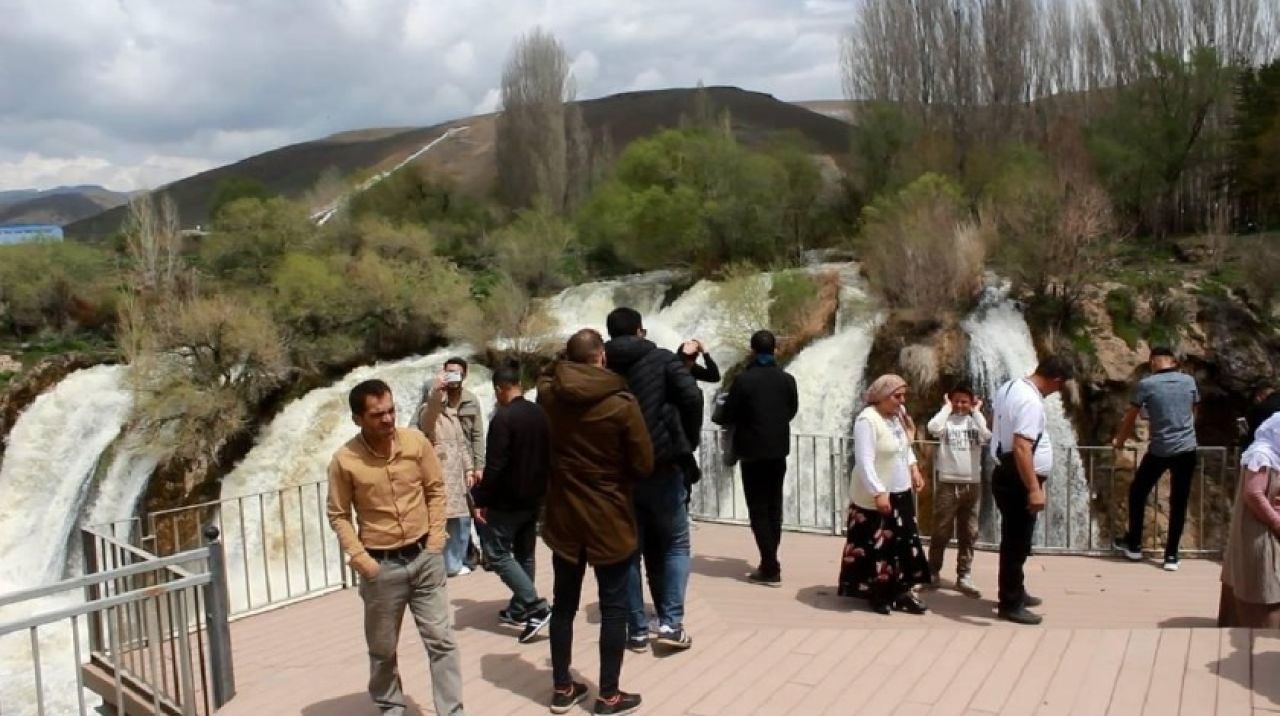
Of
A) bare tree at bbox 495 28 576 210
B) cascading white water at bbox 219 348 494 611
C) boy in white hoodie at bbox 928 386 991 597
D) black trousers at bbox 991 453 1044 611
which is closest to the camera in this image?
black trousers at bbox 991 453 1044 611

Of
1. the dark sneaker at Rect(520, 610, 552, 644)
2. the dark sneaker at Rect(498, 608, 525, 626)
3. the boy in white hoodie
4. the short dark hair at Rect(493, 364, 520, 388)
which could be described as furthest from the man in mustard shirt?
the boy in white hoodie

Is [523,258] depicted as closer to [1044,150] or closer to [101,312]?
[101,312]

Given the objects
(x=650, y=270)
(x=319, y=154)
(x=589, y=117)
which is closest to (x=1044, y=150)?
(x=650, y=270)

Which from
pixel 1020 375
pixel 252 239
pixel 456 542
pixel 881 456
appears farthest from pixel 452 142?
pixel 881 456

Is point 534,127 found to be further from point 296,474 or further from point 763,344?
point 763,344

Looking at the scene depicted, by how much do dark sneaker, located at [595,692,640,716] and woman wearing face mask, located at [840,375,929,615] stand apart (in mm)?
2195

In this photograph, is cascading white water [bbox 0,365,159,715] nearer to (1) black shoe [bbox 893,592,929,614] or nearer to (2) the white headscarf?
(1) black shoe [bbox 893,592,929,614]

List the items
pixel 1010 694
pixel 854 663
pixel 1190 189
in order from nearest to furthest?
pixel 1010 694
pixel 854 663
pixel 1190 189

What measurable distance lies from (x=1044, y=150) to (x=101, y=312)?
30.8 metres

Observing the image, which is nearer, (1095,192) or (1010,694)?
(1010,694)

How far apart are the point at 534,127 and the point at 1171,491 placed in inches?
1577

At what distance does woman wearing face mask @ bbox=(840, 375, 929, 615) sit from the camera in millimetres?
6141

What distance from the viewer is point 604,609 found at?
4715 millimetres

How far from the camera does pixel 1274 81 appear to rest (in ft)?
90.6
